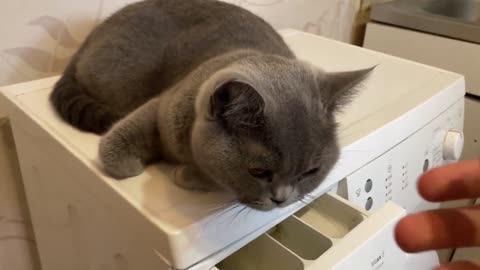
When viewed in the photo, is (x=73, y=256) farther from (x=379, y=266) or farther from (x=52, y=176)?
(x=379, y=266)

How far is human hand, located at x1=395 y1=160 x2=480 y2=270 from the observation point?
0.31 meters

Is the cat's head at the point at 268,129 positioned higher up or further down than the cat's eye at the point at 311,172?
higher up

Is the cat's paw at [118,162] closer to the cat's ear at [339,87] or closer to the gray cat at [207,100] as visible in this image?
the gray cat at [207,100]

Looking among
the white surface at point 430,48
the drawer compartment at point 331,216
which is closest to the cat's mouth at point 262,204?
the drawer compartment at point 331,216

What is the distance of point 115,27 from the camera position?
2.54ft

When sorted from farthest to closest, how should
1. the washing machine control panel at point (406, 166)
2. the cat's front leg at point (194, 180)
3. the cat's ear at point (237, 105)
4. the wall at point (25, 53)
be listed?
1. the wall at point (25, 53)
2. the washing machine control panel at point (406, 166)
3. the cat's front leg at point (194, 180)
4. the cat's ear at point (237, 105)

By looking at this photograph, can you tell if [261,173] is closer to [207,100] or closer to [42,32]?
[207,100]

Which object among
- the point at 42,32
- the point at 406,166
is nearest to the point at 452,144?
the point at 406,166

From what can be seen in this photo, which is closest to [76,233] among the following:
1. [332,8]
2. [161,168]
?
[161,168]

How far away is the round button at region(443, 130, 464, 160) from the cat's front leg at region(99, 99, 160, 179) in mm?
529

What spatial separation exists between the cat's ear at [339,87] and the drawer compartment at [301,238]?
16cm

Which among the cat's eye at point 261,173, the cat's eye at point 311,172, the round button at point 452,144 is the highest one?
the cat's eye at point 261,173

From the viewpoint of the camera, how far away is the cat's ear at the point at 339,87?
0.56 metres

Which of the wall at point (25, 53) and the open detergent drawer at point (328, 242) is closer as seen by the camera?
the open detergent drawer at point (328, 242)
